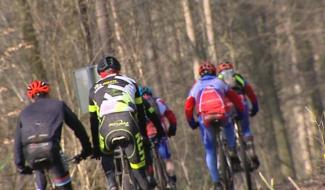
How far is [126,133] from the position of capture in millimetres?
7824

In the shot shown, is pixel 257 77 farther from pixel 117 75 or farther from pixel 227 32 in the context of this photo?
pixel 117 75

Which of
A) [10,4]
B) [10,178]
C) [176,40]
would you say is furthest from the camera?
[176,40]

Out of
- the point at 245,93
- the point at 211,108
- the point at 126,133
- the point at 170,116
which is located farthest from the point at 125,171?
the point at 245,93

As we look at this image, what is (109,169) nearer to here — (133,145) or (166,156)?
(133,145)

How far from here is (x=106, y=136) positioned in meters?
7.92

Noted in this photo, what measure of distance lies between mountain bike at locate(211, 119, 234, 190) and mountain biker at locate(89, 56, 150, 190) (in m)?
1.84

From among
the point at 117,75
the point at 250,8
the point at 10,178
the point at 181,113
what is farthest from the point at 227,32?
the point at 117,75

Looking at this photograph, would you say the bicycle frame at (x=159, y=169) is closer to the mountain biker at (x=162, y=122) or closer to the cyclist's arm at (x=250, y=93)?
the mountain biker at (x=162, y=122)

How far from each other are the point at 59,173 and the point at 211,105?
7.82ft

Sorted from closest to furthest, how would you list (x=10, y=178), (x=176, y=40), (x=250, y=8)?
1. (x=10, y=178)
2. (x=250, y=8)
3. (x=176, y=40)

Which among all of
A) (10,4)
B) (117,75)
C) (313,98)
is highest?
A: (10,4)

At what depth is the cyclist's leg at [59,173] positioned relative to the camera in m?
8.20

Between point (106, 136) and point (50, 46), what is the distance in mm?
7578

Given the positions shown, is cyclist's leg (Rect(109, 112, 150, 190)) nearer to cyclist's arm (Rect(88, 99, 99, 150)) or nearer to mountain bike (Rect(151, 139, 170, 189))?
cyclist's arm (Rect(88, 99, 99, 150))
